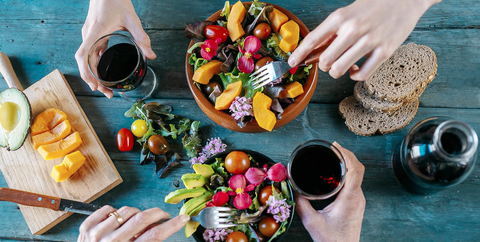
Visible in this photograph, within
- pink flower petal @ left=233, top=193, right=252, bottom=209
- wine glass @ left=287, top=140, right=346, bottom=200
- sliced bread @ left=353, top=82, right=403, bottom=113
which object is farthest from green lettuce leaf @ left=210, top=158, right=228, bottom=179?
sliced bread @ left=353, top=82, right=403, bottom=113

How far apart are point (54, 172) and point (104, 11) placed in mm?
635

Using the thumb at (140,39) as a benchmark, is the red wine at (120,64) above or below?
below

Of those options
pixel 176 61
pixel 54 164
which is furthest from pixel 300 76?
pixel 54 164

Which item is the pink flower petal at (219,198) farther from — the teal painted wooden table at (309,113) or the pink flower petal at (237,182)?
the teal painted wooden table at (309,113)

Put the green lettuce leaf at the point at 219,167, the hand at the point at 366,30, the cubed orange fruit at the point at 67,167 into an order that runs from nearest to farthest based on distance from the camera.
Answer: the hand at the point at 366,30
the green lettuce leaf at the point at 219,167
the cubed orange fruit at the point at 67,167

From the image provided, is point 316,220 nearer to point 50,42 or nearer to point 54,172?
point 54,172

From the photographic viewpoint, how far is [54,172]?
120cm

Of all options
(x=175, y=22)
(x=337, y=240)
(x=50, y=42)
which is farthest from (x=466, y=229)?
(x=50, y=42)

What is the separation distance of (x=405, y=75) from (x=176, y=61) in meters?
0.91

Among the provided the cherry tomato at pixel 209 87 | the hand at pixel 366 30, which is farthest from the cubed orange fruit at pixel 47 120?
the hand at pixel 366 30

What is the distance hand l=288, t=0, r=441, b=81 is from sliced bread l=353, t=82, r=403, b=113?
0.38 meters

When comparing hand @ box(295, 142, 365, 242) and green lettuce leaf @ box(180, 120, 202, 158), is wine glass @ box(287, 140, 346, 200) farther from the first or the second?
green lettuce leaf @ box(180, 120, 202, 158)

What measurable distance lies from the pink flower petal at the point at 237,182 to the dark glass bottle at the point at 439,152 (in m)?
0.55

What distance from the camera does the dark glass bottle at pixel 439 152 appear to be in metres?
0.87
